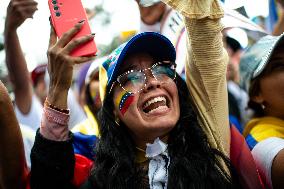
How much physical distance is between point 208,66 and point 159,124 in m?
0.31

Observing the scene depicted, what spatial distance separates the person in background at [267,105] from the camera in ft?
6.46

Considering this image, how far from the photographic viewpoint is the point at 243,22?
252cm

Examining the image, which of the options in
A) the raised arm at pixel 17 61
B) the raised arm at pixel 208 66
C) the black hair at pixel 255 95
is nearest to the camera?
the raised arm at pixel 208 66

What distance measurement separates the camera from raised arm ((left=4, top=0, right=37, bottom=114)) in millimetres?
2537

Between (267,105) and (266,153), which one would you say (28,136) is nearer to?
(267,105)

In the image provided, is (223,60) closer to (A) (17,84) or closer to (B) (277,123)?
(B) (277,123)

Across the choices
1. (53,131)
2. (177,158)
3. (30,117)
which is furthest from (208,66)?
(30,117)

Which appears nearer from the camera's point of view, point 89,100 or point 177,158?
point 177,158

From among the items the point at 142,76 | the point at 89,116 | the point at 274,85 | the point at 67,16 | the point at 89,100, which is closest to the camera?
the point at 67,16

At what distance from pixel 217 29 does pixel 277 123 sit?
0.59 m

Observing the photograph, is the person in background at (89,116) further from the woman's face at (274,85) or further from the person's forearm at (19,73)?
the woman's face at (274,85)

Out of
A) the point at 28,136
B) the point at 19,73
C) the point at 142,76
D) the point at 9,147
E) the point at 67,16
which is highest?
the point at 67,16

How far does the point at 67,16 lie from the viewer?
1.98 metres

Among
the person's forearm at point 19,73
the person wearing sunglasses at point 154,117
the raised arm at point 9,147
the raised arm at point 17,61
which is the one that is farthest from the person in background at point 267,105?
the person's forearm at point 19,73
